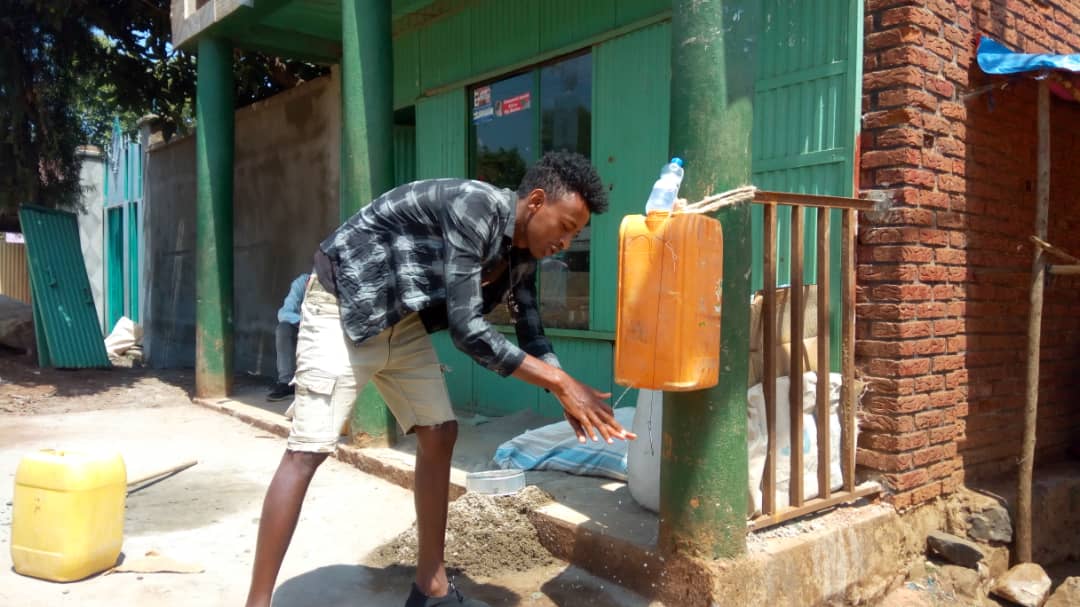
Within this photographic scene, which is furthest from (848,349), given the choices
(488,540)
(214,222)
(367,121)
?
(214,222)

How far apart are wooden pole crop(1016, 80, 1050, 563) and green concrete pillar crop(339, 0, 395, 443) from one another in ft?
11.3

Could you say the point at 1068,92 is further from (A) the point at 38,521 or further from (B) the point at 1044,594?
(A) the point at 38,521

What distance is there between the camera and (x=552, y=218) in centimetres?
258

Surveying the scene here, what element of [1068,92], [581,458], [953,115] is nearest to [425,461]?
[581,458]

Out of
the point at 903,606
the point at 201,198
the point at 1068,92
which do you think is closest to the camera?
the point at 903,606

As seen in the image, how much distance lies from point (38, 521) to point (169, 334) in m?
9.71

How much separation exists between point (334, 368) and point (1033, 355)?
10.7ft

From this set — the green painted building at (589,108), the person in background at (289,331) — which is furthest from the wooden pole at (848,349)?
the person in background at (289,331)

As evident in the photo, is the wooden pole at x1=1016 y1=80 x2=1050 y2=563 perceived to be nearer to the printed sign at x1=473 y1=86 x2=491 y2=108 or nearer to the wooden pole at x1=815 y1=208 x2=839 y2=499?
the wooden pole at x1=815 y1=208 x2=839 y2=499

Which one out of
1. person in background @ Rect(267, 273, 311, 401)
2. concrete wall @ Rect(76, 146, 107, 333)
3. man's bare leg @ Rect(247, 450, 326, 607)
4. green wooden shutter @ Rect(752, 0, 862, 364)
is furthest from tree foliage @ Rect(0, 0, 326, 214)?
man's bare leg @ Rect(247, 450, 326, 607)

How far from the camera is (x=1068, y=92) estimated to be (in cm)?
405

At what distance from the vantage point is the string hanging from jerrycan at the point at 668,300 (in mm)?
2518

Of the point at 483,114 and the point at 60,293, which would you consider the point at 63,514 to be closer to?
the point at 483,114

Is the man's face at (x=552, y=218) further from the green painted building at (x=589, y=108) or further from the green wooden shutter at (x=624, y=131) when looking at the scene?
the green wooden shutter at (x=624, y=131)
